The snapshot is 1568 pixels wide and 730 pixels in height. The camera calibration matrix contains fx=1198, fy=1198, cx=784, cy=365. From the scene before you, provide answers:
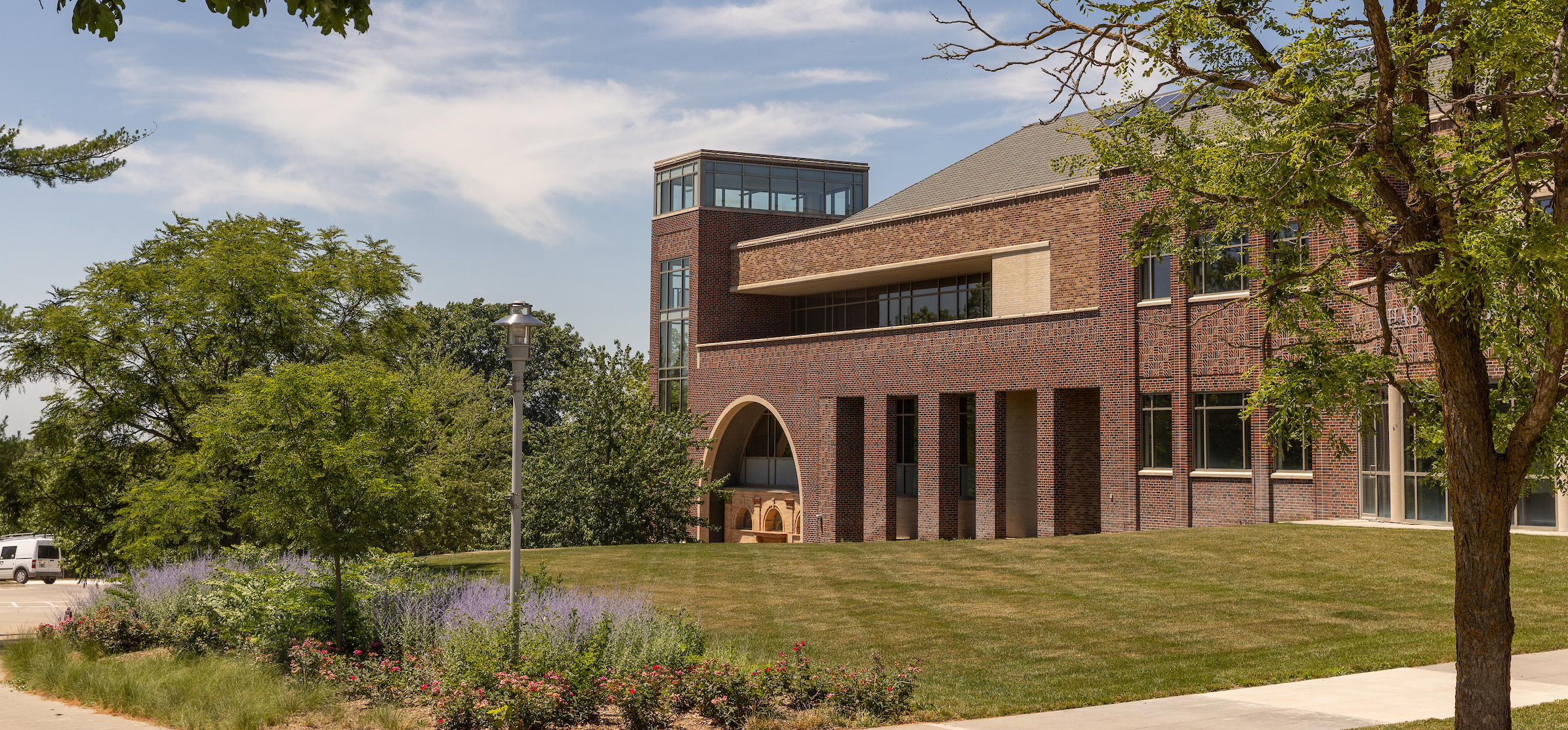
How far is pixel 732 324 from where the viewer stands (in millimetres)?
50188

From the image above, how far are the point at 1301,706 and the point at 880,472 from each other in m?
30.4

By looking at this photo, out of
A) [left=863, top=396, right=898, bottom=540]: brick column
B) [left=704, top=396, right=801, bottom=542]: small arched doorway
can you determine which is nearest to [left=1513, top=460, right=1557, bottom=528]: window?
[left=863, top=396, right=898, bottom=540]: brick column

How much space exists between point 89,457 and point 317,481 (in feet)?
49.5

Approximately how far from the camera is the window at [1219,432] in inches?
1249

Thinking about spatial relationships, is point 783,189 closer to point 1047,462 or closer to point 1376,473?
point 1047,462

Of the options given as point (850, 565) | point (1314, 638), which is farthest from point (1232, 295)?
point (1314, 638)

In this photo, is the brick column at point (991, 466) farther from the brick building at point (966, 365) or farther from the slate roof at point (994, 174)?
the slate roof at point (994, 174)

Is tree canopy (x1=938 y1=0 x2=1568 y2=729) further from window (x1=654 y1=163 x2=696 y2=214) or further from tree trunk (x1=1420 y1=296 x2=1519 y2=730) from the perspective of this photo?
window (x1=654 y1=163 x2=696 y2=214)

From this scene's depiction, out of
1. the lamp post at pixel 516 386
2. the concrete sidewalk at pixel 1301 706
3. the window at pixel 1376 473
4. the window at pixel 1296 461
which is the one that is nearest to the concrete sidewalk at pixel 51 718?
the lamp post at pixel 516 386

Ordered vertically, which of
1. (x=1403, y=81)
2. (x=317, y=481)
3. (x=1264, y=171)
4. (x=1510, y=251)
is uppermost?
(x=1403, y=81)

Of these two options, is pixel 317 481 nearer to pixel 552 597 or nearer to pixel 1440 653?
pixel 552 597

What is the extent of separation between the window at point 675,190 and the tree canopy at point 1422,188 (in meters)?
42.0

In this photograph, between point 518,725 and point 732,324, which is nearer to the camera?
point 518,725

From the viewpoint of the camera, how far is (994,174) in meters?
44.5
